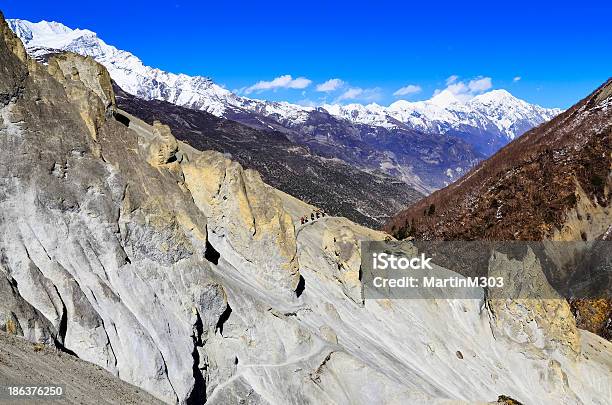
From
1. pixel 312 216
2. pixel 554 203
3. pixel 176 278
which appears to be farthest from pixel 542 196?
pixel 176 278

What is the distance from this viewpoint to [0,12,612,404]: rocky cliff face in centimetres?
3161

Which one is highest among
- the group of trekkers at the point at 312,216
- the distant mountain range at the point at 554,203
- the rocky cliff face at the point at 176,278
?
the distant mountain range at the point at 554,203

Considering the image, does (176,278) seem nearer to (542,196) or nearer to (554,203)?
(554,203)

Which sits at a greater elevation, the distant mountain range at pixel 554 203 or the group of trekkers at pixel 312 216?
the distant mountain range at pixel 554 203

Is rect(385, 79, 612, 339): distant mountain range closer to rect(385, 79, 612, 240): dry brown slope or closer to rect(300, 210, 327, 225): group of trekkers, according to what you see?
rect(385, 79, 612, 240): dry brown slope

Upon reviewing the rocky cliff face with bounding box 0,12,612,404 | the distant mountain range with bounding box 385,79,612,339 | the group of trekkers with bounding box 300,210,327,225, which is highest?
the distant mountain range with bounding box 385,79,612,339

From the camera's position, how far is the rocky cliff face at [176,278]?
31.6 metres

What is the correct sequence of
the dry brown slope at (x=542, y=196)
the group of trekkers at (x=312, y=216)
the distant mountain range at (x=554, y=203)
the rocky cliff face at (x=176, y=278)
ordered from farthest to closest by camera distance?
the dry brown slope at (x=542, y=196) < the distant mountain range at (x=554, y=203) < the group of trekkers at (x=312, y=216) < the rocky cliff face at (x=176, y=278)

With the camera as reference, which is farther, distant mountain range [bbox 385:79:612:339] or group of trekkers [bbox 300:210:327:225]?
distant mountain range [bbox 385:79:612:339]

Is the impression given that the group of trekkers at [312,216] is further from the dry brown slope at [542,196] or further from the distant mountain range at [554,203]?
the dry brown slope at [542,196]

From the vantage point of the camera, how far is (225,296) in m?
39.8

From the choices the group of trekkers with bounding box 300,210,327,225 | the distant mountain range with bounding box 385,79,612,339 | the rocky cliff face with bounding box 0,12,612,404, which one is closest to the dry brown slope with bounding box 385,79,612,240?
the distant mountain range with bounding box 385,79,612,339

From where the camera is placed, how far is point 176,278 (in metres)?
37.8

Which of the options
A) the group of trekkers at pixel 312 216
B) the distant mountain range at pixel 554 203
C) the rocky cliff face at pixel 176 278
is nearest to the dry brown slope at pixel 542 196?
the distant mountain range at pixel 554 203
